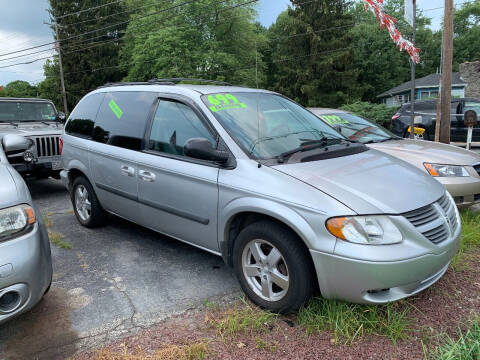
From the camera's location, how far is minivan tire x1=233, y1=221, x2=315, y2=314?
8.39 feet

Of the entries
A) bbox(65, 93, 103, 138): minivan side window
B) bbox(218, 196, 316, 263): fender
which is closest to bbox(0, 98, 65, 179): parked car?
bbox(65, 93, 103, 138): minivan side window

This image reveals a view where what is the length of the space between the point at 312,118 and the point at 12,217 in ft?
9.04

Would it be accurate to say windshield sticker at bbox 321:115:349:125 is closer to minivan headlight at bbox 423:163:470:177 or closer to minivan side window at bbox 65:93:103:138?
minivan headlight at bbox 423:163:470:177

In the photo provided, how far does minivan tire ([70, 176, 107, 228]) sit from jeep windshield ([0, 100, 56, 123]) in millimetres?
3704

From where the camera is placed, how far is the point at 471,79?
32531 mm

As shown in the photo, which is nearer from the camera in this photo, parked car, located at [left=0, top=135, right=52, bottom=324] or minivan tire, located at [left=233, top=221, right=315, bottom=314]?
parked car, located at [left=0, top=135, right=52, bottom=324]

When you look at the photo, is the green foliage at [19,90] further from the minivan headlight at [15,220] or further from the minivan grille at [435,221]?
the minivan grille at [435,221]

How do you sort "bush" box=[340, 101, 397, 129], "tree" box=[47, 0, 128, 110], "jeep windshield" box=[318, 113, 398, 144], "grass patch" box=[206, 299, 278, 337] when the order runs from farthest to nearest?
"tree" box=[47, 0, 128, 110] < "bush" box=[340, 101, 397, 129] < "jeep windshield" box=[318, 113, 398, 144] < "grass patch" box=[206, 299, 278, 337]

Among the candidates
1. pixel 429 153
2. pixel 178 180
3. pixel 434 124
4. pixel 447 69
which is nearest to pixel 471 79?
pixel 434 124

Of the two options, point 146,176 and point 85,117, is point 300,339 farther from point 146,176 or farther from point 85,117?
point 85,117

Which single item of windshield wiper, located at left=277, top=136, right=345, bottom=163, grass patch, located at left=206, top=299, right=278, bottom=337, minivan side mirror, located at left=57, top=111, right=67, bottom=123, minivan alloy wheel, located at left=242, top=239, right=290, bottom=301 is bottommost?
grass patch, located at left=206, top=299, right=278, bottom=337

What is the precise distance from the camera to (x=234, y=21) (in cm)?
3575

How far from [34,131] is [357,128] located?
220 inches

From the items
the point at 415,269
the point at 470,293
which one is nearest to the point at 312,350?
the point at 415,269
